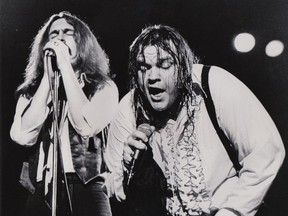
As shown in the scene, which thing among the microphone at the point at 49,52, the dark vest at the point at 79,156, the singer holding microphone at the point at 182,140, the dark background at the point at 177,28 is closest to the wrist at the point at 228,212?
the singer holding microphone at the point at 182,140

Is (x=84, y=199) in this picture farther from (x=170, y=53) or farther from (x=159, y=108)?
(x=170, y=53)

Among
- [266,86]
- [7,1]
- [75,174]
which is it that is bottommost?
[75,174]

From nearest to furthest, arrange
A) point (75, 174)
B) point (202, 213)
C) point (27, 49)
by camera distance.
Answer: point (202, 213) → point (75, 174) → point (27, 49)

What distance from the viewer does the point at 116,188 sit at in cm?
213

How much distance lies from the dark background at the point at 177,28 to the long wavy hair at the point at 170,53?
31 millimetres

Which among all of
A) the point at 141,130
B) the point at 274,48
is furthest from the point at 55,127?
the point at 274,48

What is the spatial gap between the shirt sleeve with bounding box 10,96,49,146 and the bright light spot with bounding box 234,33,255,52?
2.91 feet

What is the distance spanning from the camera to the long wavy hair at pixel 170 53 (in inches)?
84.5

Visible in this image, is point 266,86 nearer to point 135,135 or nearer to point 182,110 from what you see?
point 182,110

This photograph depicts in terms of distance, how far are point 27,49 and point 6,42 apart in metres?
0.11

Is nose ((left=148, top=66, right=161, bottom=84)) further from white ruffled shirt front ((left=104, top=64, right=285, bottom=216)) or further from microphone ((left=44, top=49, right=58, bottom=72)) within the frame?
microphone ((left=44, top=49, right=58, bottom=72))

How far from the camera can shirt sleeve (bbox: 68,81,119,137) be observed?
220 centimetres

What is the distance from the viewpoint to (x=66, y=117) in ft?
7.29

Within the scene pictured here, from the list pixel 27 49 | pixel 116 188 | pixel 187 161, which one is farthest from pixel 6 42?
pixel 187 161
